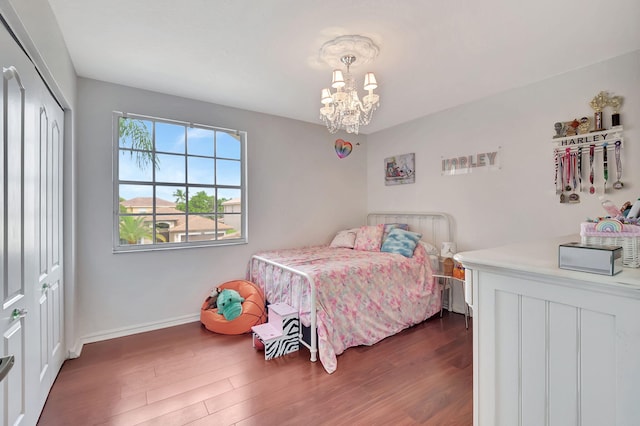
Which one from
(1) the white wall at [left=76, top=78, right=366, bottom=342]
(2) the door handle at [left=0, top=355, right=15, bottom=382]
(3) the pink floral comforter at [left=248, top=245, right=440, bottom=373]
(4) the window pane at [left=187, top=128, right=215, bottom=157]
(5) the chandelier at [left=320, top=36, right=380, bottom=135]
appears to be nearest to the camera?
(2) the door handle at [left=0, top=355, right=15, bottom=382]

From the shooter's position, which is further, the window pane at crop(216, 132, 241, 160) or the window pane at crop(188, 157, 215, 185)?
the window pane at crop(216, 132, 241, 160)

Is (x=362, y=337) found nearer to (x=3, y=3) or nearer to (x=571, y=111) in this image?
(x=571, y=111)

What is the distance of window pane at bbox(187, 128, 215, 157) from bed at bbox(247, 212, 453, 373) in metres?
1.36

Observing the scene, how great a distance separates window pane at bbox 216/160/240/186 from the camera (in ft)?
11.1

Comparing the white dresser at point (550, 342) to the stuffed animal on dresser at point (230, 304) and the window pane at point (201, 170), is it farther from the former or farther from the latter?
the window pane at point (201, 170)

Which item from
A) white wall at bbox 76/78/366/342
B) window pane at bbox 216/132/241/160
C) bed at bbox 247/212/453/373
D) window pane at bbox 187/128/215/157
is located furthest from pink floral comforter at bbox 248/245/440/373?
window pane at bbox 187/128/215/157

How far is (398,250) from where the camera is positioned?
328cm

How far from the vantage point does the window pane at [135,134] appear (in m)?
2.86

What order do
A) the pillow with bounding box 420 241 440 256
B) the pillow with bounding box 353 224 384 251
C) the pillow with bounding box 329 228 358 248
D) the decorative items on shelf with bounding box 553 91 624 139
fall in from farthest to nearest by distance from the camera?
the pillow with bounding box 329 228 358 248 < the pillow with bounding box 353 224 384 251 < the pillow with bounding box 420 241 440 256 < the decorative items on shelf with bounding box 553 91 624 139

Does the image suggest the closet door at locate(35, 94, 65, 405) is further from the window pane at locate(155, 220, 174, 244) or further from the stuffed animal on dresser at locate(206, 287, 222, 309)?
the stuffed animal on dresser at locate(206, 287, 222, 309)

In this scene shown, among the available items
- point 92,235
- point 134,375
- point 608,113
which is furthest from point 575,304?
point 92,235

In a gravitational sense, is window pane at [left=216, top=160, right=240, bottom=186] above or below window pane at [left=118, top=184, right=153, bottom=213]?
above

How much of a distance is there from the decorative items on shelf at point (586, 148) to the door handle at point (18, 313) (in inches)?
147

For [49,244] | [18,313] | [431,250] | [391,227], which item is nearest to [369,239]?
[391,227]
